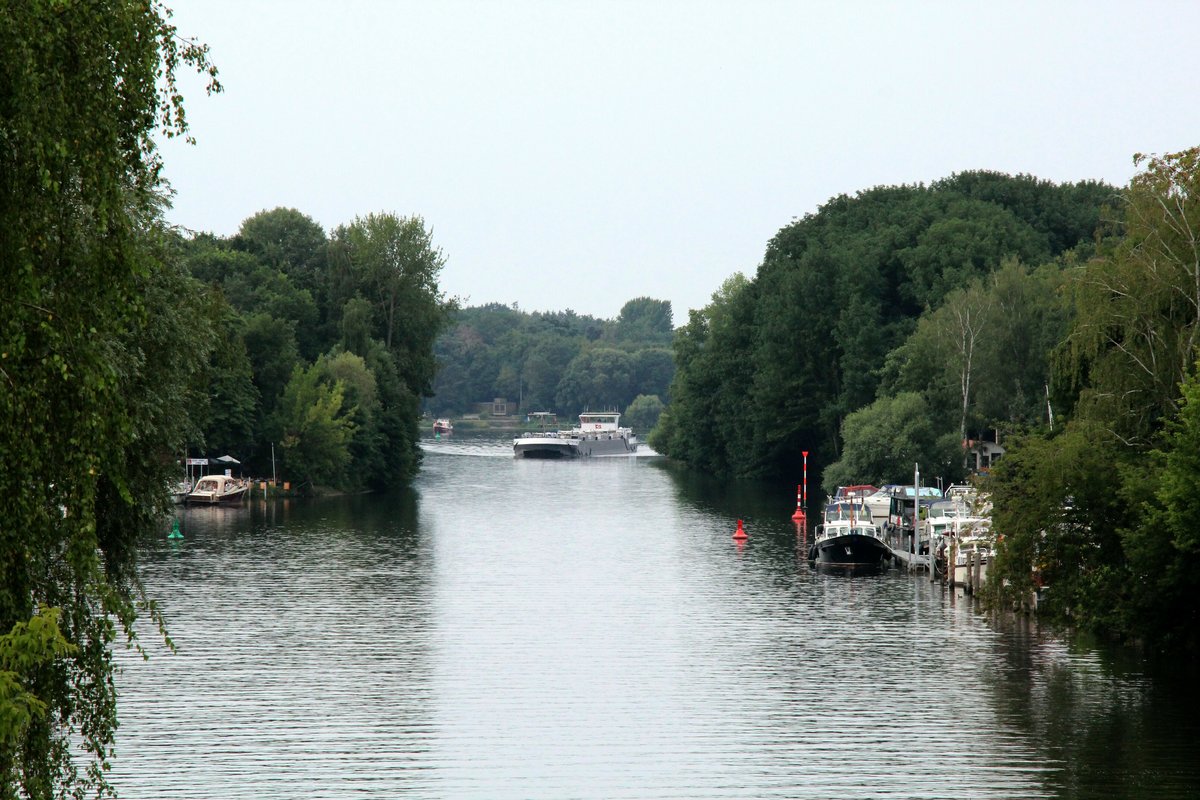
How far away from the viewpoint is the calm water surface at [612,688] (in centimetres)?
2833

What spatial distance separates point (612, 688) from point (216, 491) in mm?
57607

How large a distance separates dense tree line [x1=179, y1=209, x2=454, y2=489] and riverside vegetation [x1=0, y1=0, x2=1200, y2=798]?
243 millimetres

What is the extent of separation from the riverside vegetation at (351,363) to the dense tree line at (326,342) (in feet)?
0.80

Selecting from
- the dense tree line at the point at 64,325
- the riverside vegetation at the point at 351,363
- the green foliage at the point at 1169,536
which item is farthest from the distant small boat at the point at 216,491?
the dense tree line at the point at 64,325

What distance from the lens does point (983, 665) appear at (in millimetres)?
40062

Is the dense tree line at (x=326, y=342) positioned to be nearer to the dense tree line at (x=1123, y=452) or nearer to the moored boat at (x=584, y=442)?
the moored boat at (x=584, y=442)

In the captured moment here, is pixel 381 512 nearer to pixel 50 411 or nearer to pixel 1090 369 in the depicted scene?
pixel 1090 369

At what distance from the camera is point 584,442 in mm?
174500

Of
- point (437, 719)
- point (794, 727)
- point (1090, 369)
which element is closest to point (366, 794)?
point (437, 719)

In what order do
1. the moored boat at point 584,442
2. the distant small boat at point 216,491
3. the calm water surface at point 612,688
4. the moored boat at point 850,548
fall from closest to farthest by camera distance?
the calm water surface at point 612,688
the moored boat at point 850,548
the distant small boat at point 216,491
the moored boat at point 584,442

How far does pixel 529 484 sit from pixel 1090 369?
7876 centimetres

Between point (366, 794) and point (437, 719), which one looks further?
point (437, 719)

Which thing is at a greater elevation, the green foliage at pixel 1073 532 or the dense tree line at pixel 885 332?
the dense tree line at pixel 885 332

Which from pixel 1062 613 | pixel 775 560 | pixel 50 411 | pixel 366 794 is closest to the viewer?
pixel 50 411
